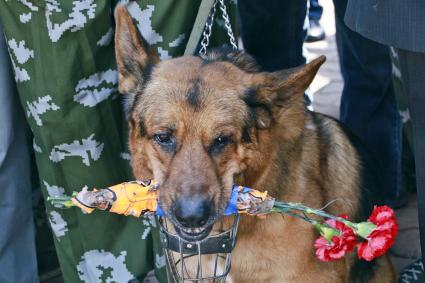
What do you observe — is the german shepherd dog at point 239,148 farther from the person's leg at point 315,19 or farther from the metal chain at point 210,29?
the person's leg at point 315,19

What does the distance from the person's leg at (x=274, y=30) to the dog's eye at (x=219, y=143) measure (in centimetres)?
137

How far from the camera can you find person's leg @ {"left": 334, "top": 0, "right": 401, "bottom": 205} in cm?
352

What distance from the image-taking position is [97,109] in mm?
2783

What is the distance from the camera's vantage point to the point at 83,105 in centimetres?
274

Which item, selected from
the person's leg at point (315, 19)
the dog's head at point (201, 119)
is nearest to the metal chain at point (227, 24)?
the dog's head at point (201, 119)

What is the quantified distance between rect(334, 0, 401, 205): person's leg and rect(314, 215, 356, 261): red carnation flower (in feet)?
4.13

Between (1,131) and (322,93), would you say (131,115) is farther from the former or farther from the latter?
(322,93)

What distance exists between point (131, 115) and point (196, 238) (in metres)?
0.57

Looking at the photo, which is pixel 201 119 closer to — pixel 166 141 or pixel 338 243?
pixel 166 141

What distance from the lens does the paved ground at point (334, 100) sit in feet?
11.7

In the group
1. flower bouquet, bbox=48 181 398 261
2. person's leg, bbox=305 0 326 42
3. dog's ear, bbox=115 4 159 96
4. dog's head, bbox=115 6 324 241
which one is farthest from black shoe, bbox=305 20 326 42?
flower bouquet, bbox=48 181 398 261

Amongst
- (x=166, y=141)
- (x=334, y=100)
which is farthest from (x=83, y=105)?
(x=334, y=100)

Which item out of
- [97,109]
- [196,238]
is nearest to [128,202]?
[196,238]

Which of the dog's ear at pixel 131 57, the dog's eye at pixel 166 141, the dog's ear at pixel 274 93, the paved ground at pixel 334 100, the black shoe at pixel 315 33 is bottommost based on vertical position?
the paved ground at pixel 334 100
